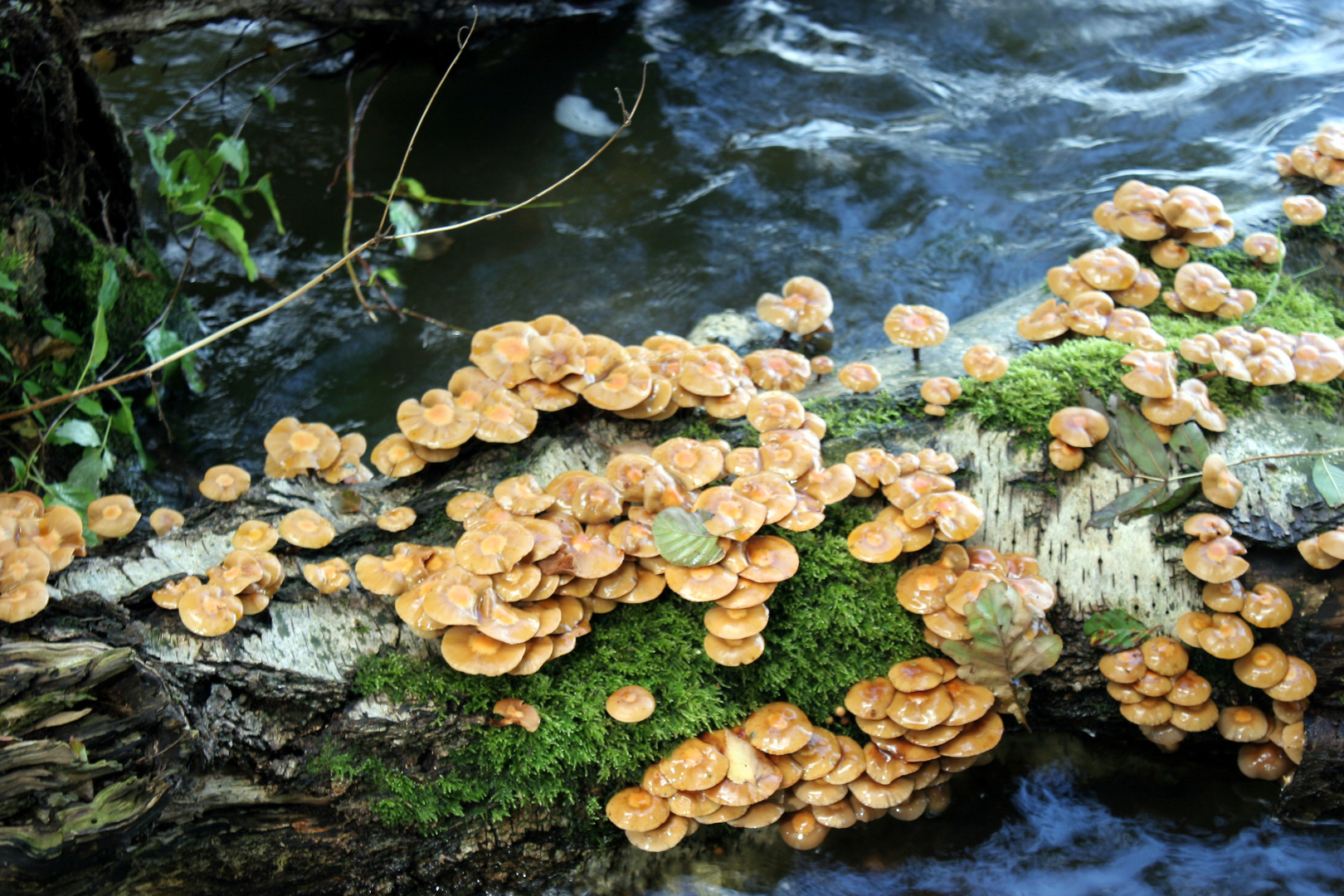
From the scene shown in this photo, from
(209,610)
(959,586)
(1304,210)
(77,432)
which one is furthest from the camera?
(1304,210)

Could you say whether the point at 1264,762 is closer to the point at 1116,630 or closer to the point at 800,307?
the point at 1116,630

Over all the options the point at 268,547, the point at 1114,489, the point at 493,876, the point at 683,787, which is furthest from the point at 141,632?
the point at 1114,489

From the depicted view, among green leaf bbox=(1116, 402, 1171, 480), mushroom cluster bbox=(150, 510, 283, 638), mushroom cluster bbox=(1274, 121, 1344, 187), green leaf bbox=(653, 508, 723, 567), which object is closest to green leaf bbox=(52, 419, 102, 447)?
mushroom cluster bbox=(150, 510, 283, 638)

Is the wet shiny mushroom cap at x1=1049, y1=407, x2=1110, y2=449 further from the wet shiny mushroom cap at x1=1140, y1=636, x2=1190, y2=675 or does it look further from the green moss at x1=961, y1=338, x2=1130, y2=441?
the wet shiny mushroom cap at x1=1140, y1=636, x2=1190, y2=675

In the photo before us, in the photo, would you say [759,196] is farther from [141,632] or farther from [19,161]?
[141,632]

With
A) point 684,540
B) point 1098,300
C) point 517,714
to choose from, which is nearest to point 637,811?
point 517,714

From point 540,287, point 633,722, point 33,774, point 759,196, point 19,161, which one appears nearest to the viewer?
point 33,774
